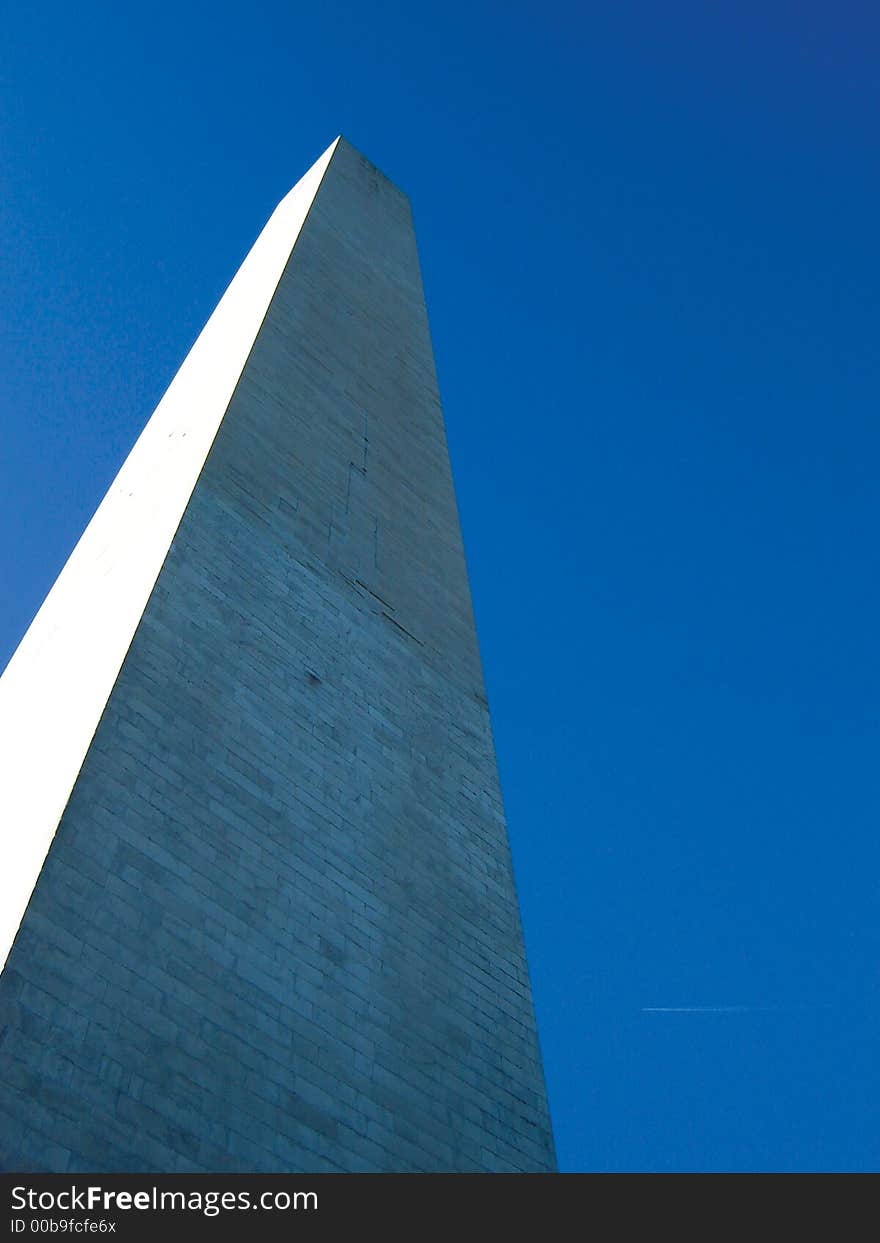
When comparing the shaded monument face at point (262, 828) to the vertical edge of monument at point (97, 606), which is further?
the vertical edge of monument at point (97, 606)

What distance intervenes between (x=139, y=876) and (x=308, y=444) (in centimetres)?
742

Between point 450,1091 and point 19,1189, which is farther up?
point 450,1091

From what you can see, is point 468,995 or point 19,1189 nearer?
point 19,1189

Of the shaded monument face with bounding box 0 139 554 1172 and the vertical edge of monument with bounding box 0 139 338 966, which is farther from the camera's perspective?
the vertical edge of monument with bounding box 0 139 338 966

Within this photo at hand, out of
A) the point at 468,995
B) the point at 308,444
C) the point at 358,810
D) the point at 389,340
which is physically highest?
the point at 389,340

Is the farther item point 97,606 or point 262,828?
point 97,606

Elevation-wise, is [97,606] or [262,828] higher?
[97,606]

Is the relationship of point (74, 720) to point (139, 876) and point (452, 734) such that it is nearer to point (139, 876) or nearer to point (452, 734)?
point (139, 876)

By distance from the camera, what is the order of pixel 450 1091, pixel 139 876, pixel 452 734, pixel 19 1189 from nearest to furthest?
pixel 19 1189, pixel 139 876, pixel 450 1091, pixel 452 734

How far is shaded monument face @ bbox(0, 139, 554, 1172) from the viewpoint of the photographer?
8.66 m

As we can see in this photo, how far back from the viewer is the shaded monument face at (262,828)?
866cm

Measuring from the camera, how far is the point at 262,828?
1084 cm

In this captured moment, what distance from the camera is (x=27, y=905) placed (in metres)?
8.68

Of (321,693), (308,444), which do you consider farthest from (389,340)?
(321,693)
